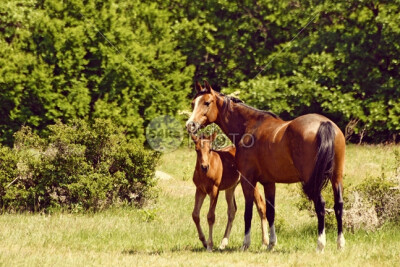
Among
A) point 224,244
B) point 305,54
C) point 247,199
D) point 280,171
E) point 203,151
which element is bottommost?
point 224,244

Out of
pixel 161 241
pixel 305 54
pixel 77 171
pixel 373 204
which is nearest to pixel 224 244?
pixel 161 241

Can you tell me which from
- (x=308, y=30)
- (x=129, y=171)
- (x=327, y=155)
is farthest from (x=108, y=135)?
(x=308, y=30)

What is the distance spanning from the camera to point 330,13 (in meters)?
30.6

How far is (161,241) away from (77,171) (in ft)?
12.9

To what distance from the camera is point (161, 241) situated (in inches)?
468

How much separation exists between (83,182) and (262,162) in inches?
209

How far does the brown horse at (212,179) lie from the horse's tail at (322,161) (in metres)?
1.77

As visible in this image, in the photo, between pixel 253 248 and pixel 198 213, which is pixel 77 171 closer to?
pixel 198 213

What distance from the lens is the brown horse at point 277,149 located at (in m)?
9.94

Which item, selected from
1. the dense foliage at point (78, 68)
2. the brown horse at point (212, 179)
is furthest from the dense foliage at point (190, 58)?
the brown horse at point (212, 179)

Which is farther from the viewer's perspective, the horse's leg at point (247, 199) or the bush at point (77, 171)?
the bush at point (77, 171)

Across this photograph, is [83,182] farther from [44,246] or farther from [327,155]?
[327,155]

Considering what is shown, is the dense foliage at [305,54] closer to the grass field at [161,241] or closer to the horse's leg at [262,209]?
the grass field at [161,241]

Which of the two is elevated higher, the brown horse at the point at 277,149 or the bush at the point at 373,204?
the brown horse at the point at 277,149
